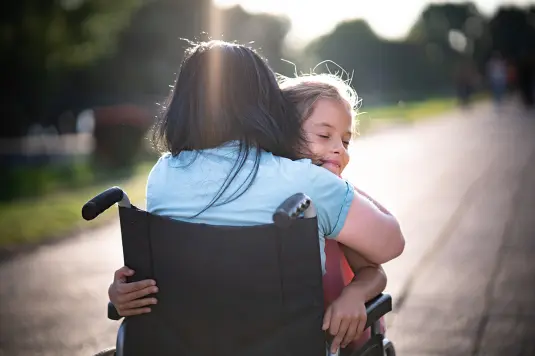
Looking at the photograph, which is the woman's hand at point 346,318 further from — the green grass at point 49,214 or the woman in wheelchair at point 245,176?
the green grass at point 49,214

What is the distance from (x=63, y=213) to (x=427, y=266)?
4721 millimetres

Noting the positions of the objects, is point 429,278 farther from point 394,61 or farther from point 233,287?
point 394,61

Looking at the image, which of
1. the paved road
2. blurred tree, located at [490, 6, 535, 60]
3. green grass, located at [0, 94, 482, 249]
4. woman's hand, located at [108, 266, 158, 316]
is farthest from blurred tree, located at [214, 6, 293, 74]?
blurred tree, located at [490, 6, 535, 60]

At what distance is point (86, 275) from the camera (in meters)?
6.39

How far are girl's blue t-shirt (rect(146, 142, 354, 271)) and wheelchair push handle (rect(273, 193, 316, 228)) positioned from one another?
0.14 m

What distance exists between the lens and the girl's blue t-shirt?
2.21m

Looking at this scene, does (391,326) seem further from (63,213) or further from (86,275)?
(63,213)

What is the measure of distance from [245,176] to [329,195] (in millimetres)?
243

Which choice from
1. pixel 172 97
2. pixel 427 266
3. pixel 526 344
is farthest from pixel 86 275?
pixel 172 97

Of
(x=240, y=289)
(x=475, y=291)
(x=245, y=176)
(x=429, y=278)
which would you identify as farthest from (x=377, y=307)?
(x=429, y=278)

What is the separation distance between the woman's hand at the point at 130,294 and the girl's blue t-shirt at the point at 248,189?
8.4 inches

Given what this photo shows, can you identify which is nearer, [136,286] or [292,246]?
[292,246]

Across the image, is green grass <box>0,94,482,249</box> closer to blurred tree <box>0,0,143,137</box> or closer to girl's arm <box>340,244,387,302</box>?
girl's arm <box>340,244,387,302</box>

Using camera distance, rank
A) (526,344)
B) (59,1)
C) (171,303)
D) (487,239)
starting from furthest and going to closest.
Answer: (59,1) < (487,239) < (526,344) < (171,303)
